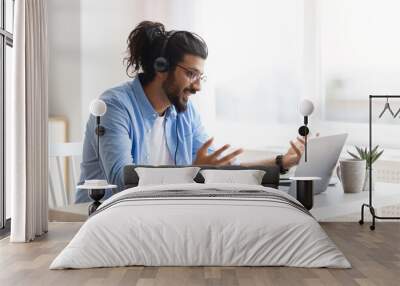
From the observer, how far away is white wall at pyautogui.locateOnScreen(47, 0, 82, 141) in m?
7.38

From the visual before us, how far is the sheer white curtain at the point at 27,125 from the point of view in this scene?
19.7 ft

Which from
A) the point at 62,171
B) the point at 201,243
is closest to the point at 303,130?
the point at 62,171

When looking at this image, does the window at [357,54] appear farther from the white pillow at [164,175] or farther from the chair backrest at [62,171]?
the chair backrest at [62,171]

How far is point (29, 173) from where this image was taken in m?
6.12

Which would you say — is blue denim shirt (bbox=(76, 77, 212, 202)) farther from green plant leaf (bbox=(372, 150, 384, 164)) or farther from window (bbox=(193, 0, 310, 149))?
green plant leaf (bbox=(372, 150, 384, 164))

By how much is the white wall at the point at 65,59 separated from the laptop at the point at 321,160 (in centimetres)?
248

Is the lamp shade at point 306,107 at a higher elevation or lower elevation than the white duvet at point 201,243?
higher

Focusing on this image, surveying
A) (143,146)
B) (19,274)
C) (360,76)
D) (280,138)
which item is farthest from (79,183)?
(360,76)

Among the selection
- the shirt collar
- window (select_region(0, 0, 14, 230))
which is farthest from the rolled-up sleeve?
window (select_region(0, 0, 14, 230))

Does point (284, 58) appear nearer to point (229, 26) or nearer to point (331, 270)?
point (229, 26)

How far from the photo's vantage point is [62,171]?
7.38m

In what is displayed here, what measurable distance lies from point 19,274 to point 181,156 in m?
3.02

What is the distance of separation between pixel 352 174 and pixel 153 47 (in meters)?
2.54

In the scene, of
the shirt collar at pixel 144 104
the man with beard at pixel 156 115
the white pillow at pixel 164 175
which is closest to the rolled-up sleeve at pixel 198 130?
the man with beard at pixel 156 115
